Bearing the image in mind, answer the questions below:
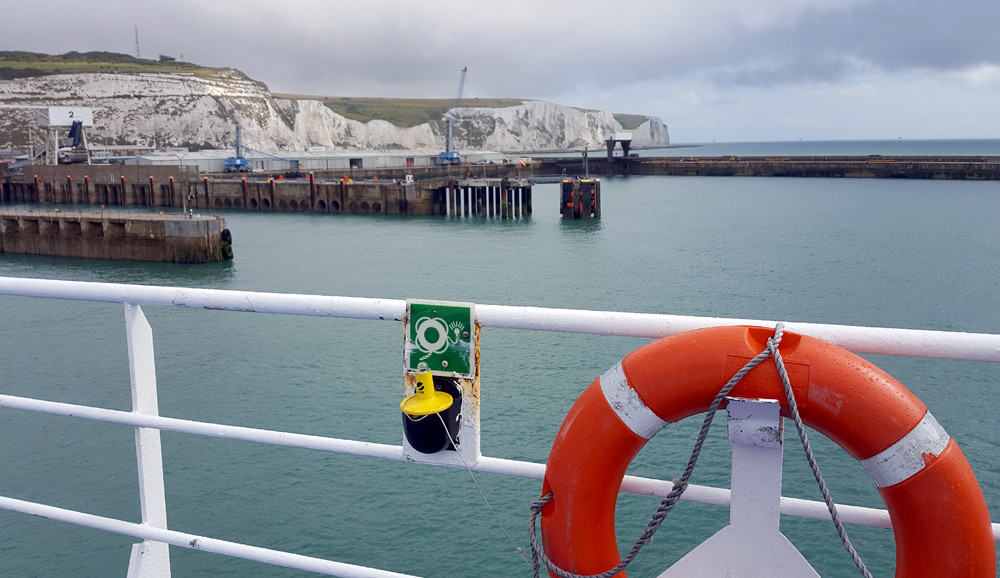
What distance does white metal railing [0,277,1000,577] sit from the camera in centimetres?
156

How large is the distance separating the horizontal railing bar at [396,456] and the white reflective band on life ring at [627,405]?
0.11 meters

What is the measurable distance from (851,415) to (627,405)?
0.43m

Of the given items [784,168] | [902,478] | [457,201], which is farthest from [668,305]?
[784,168]

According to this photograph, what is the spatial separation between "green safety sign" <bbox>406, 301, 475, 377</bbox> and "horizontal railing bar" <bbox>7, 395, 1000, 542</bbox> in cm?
23

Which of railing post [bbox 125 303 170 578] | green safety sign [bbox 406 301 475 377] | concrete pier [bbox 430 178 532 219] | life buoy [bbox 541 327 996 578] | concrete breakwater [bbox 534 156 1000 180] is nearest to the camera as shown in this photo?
life buoy [bbox 541 327 996 578]

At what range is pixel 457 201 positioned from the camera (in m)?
43.8

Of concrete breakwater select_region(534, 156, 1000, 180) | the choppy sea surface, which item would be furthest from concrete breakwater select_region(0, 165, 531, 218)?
concrete breakwater select_region(534, 156, 1000, 180)

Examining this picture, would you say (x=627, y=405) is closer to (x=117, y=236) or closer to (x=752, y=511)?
(x=752, y=511)

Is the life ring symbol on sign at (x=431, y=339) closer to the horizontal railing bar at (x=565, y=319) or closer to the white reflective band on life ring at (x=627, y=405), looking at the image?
the horizontal railing bar at (x=565, y=319)

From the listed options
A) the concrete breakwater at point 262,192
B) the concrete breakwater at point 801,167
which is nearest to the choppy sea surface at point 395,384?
the concrete breakwater at point 262,192

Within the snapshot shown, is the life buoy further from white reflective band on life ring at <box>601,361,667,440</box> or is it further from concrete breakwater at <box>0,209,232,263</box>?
concrete breakwater at <box>0,209,232,263</box>

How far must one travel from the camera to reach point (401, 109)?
170500mm

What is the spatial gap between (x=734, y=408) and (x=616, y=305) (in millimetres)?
17333

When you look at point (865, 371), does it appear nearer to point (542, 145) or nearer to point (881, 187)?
point (881, 187)
